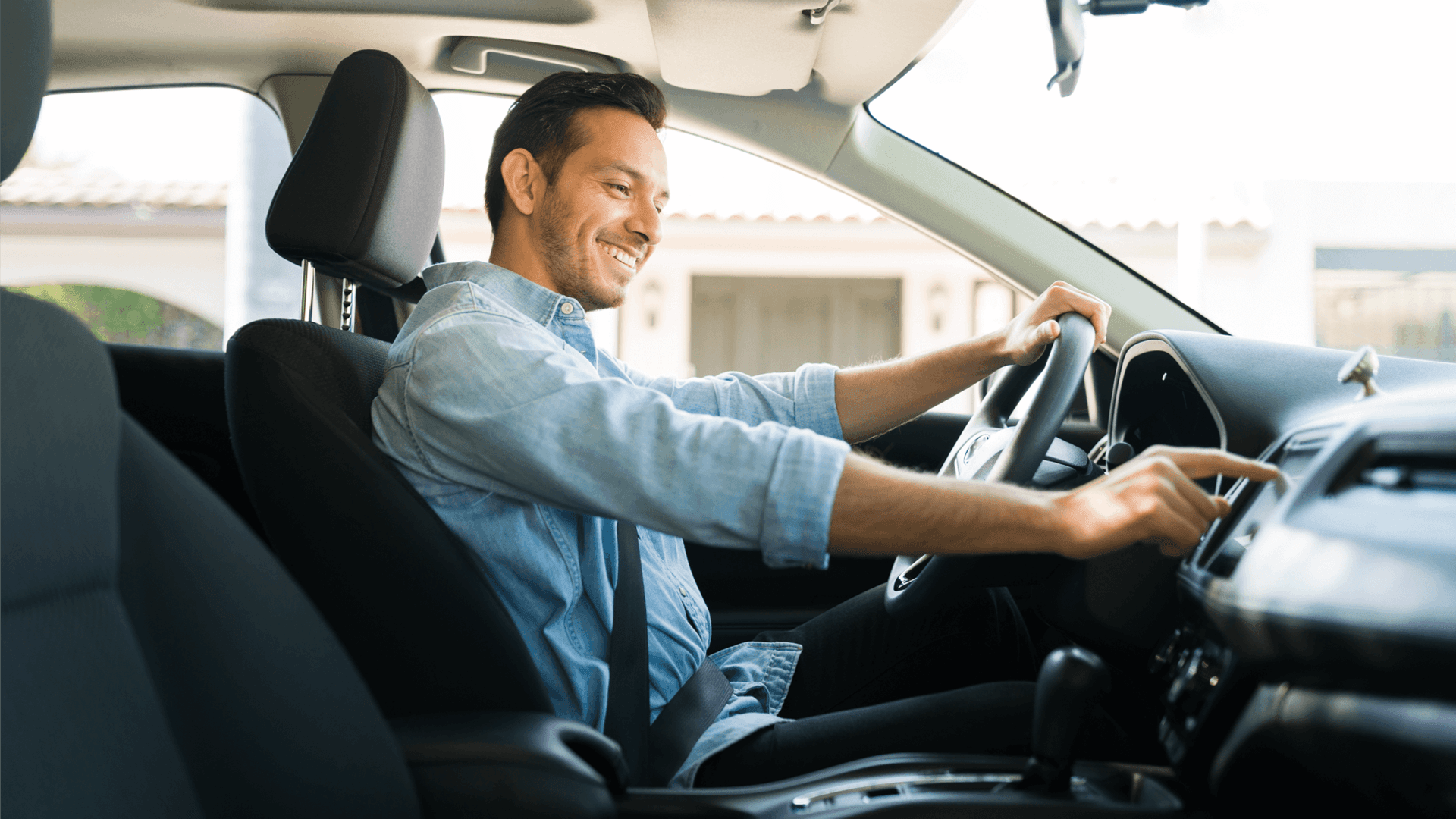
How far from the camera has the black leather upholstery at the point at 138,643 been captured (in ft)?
2.12

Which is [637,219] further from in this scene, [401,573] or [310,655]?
[310,655]

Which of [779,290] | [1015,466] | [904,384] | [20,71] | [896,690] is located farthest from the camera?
[779,290]

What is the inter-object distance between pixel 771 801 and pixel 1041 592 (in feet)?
1.83

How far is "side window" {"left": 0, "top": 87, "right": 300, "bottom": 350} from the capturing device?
2.32 meters

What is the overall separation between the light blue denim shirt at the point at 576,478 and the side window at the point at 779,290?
523 centimetres

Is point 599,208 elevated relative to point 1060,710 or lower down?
elevated

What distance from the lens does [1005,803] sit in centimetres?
81

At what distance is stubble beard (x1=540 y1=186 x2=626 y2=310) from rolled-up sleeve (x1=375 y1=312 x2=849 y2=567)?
308mm

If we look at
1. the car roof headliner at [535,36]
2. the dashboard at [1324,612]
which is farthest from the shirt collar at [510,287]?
the dashboard at [1324,612]

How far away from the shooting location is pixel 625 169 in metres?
1.41

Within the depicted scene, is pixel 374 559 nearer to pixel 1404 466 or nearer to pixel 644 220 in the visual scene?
pixel 644 220

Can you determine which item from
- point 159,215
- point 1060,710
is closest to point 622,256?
point 1060,710

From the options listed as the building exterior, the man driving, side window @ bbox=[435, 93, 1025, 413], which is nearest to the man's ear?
the man driving

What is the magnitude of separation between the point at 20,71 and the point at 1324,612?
0.96 metres
